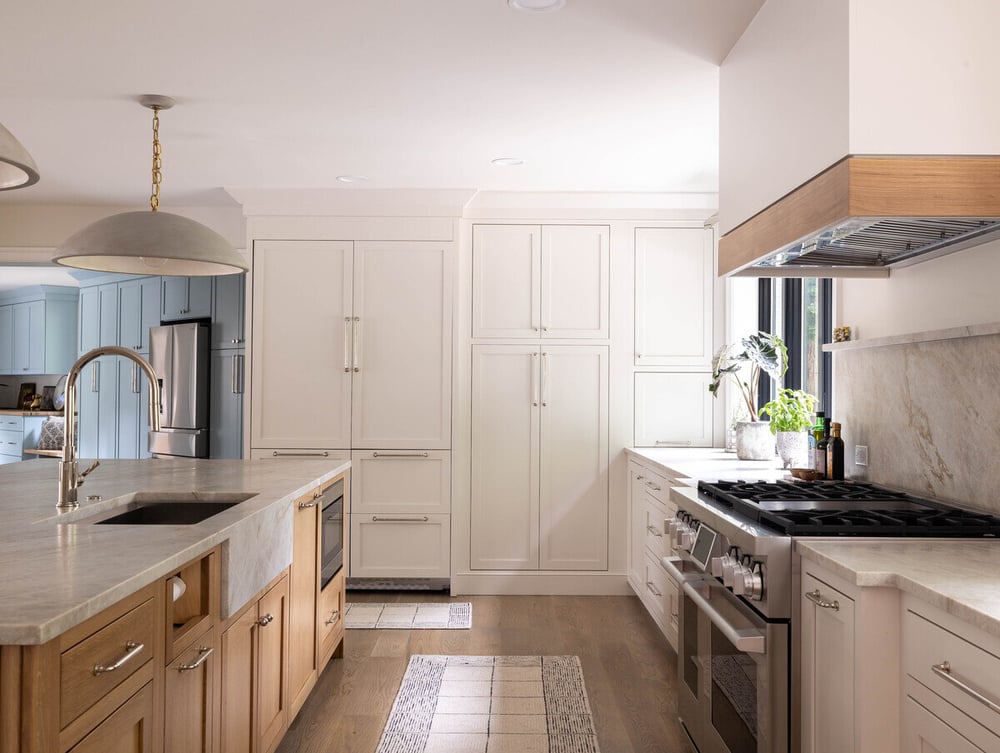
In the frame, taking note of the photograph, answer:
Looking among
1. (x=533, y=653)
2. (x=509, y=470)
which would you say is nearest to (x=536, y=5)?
(x=533, y=653)

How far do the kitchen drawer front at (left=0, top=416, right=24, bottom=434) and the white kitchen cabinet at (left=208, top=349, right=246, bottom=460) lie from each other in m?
4.15

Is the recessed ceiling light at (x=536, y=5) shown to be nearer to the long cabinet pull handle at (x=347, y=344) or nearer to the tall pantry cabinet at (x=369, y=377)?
the tall pantry cabinet at (x=369, y=377)

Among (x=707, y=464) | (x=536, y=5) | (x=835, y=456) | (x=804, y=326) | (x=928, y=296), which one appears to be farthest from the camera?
(x=804, y=326)

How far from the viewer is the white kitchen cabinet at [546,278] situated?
4645 millimetres

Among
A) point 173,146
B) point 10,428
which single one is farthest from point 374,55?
point 10,428

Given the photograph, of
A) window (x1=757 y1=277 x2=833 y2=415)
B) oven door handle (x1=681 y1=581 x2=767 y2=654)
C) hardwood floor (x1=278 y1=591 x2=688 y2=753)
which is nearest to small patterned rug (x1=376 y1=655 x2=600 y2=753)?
hardwood floor (x1=278 y1=591 x2=688 y2=753)

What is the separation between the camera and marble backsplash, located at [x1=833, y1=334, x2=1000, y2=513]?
2.13m

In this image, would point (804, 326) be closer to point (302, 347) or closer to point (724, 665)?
point (724, 665)

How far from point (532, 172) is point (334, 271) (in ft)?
4.36

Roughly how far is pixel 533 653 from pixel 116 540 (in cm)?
233

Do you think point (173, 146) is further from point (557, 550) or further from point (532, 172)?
point (557, 550)

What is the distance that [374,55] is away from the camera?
2664mm

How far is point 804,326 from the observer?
12.6 feet

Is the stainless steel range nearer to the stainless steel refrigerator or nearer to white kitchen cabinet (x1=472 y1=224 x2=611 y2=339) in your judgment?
white kitchen cabinet (x1=472 y1=224 x2=611 y2=339)
